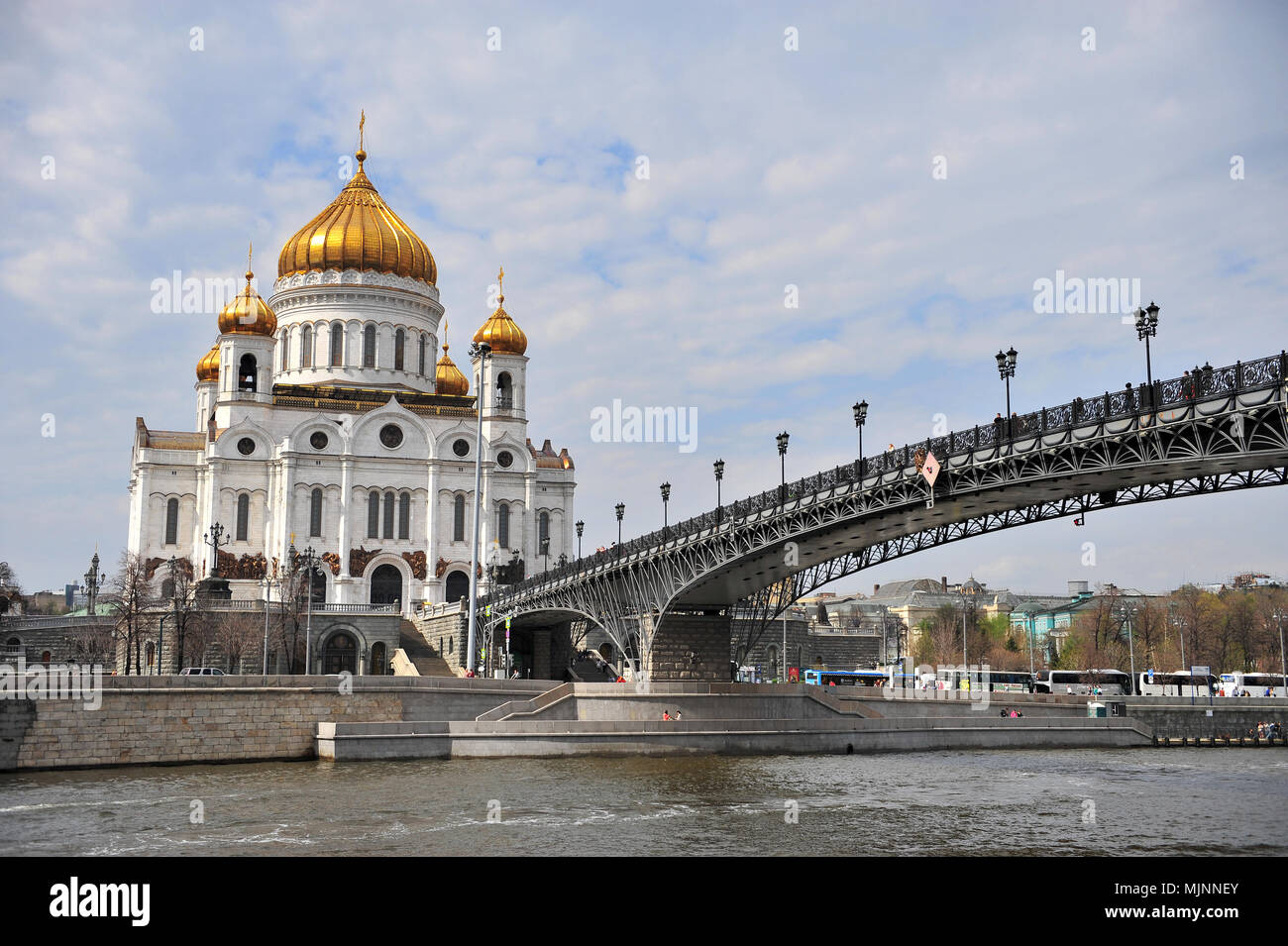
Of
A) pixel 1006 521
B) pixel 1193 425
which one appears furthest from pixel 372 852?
pixel 1006 521

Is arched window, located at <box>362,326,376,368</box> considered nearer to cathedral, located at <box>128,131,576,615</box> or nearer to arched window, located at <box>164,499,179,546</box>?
cathedral, located at <box>128,131,576,615</box>

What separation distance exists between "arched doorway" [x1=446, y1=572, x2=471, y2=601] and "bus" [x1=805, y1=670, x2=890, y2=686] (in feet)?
68.7

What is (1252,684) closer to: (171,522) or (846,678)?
(846,678)

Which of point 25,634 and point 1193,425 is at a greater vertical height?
point 1193,425

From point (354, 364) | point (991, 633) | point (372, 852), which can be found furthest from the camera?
point (991, 633)

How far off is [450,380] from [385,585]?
1738cm

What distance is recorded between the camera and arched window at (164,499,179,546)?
7438 centimetres

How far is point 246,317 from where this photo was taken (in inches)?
2940

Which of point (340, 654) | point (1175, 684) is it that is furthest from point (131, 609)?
point (1175, 684)

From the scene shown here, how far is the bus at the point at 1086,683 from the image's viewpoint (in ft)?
204

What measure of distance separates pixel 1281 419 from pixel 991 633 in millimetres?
83234

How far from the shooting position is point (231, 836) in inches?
869

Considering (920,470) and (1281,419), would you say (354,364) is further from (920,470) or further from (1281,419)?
(1281,419)

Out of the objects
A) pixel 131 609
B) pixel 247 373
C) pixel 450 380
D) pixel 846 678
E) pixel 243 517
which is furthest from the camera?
pixel 450 380
